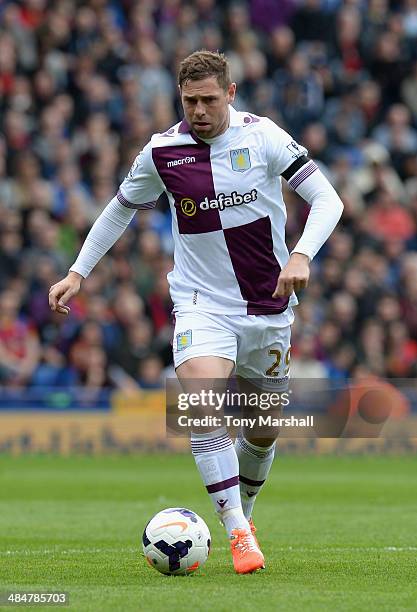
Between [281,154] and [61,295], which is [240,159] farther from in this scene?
[61,295]

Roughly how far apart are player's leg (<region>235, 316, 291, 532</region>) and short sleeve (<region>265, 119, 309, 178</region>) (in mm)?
906

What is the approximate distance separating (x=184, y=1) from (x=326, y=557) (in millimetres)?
16754

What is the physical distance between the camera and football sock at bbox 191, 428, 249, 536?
780cm

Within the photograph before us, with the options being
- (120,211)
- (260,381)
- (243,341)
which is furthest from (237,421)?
(120,211)

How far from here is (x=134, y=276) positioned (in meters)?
19.9

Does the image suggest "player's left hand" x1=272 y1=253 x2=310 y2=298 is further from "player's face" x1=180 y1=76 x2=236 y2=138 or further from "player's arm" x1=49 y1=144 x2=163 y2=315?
"player's arm" x1=49 y1=144 x2=163 y2=315

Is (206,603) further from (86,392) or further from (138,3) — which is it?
(138,3)

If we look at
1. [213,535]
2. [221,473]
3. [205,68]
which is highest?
[205,68]

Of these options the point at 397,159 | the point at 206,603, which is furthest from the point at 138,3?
the point at 206,603

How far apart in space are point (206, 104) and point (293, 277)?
1187mm

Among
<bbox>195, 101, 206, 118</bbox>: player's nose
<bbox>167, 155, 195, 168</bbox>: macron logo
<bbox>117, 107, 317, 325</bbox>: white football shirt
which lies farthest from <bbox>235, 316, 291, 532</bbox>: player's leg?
<bbox>195, 101, 206, 118</bbox>: player's nose

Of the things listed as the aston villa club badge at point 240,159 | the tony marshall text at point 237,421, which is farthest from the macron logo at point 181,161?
the tony marshall text at point 237,421

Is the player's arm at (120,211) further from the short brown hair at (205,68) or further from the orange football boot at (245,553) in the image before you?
the orange football boot at (245,553)

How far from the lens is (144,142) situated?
21188mm
